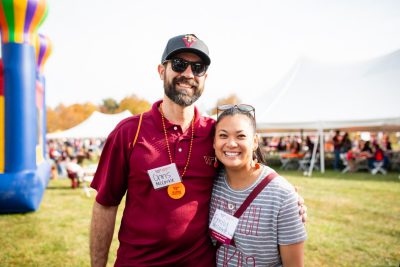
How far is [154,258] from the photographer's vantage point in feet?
5.45

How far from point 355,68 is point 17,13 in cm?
1317

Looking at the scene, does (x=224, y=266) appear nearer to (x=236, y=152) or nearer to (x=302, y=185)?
(x=236, y=152)

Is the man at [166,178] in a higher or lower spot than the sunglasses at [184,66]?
lower

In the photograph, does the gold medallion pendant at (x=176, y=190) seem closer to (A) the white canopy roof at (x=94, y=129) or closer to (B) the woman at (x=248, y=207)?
(B) the woman at (x=248, y=207)

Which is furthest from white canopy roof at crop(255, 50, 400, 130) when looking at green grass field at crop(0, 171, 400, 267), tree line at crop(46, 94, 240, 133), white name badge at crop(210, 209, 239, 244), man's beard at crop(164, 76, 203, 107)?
tree line at crop(46, 94, 240, 133)

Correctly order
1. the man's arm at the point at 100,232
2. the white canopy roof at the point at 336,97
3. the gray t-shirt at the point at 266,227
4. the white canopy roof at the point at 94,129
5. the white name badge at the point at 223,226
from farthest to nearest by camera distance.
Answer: the white canopy roof at the point at 94,129, the white canopy roof at the point at 336,97, the man's arm at the point at 100,232, the white name badge at the point at 223,226, the gray t-shirt at the point at 266,227

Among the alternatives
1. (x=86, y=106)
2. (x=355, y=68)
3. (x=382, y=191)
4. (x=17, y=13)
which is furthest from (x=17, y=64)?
(x=86, y=106)

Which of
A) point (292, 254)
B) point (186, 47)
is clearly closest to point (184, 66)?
point (186, 47)

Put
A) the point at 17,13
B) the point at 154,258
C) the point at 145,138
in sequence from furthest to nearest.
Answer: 1. the point at 17,13
2. the point at 145,138
3. the point at 154,258

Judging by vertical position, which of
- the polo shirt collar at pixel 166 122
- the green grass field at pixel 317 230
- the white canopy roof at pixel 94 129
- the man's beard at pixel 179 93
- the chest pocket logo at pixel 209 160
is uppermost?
the man's beard at pixel 179 93

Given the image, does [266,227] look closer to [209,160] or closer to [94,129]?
[209,160]

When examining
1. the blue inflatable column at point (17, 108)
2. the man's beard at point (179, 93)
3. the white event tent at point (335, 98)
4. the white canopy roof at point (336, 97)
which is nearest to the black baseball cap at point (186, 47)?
the man's beard at point (179, 93)

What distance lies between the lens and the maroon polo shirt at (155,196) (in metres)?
1.67

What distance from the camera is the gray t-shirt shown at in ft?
5.03
